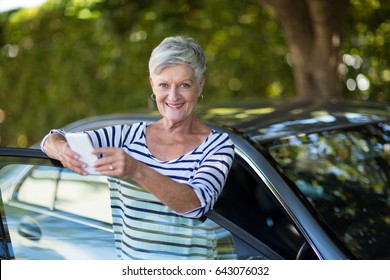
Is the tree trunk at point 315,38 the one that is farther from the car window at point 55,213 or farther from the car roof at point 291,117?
the car window at point 55,213

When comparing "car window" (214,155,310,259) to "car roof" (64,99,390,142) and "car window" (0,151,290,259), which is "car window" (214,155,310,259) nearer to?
"car roof" (64,99,390,142)

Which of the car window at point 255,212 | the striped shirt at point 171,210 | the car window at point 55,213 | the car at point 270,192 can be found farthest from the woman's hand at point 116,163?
the car window at point 255,212

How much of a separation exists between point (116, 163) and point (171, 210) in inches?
15.1

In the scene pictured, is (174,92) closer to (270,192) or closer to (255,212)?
(270,192)

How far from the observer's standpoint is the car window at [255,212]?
11.8 ft

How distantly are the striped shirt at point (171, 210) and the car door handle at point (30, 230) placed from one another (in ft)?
1.22

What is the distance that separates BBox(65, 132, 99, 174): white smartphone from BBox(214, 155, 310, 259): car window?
1.49 meters

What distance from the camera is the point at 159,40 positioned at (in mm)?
7109

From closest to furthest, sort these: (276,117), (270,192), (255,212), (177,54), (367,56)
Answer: (177,54) < (270,192) < (276,117) < (255,212) < (367,56)

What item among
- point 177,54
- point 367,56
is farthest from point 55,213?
point 367,56

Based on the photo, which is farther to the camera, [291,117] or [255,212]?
[255,212]

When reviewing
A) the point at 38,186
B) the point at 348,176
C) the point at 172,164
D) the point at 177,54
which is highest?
the point at 177,54

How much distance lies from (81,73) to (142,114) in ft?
15.1

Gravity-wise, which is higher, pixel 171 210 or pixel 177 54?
pixel 177 54
